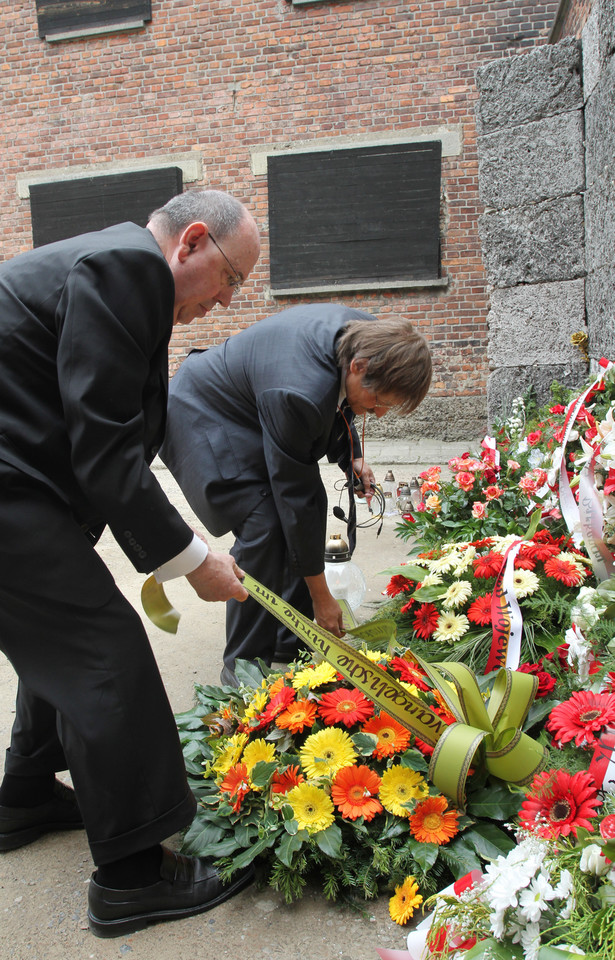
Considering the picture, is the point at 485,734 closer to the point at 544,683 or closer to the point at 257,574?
the point at 544,683

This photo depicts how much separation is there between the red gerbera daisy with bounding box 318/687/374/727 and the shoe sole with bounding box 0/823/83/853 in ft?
2.62

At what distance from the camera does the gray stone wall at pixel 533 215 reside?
4508mm

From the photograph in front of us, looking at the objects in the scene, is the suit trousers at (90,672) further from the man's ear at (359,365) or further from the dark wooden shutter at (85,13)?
the dark wooden shutter at (85,13)

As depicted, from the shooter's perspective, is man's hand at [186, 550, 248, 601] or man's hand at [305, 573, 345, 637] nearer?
man's hand at [186, 550, 248, 601]

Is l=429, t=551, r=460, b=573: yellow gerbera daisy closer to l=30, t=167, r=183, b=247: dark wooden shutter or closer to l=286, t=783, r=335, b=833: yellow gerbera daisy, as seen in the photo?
l=286, t=783, r=335, b=833: yellow gerbera daisy

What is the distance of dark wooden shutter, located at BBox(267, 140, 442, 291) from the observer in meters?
8.04

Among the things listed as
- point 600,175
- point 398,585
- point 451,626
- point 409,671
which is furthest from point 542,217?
point 409,671

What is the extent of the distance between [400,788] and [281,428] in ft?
4.14

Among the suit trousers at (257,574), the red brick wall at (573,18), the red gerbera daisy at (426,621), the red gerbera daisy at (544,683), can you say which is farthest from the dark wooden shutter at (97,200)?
the red gerbera daisy at (544,683)

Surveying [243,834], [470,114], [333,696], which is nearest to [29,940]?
[243,834]

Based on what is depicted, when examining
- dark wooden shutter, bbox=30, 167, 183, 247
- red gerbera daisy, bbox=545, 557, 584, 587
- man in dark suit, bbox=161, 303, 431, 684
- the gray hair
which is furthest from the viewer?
dark wooden shutter, bbox=30, 167, 183, 247

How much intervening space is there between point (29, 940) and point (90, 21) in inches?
387

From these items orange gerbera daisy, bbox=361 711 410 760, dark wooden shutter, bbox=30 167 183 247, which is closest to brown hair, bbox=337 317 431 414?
orange gerbera daisy, bbox=361 711 410 760

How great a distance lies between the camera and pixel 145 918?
1711 mm
